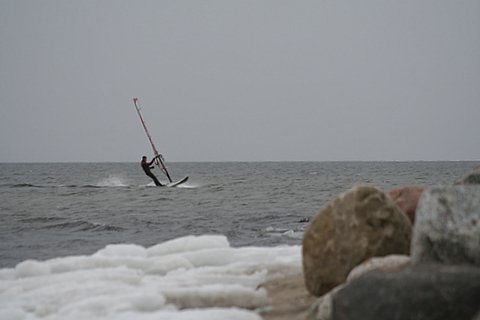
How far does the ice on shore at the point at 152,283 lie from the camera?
17.4 ft

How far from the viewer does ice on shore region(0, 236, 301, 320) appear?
5297mm

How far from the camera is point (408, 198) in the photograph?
21.8 ft

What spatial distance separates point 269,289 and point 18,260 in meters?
6.06

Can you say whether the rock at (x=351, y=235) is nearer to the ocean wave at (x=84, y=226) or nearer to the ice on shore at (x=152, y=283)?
the ice on shore at (x=152, y=283)

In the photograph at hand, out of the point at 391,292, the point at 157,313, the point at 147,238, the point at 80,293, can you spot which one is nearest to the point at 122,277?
the point at 80,293

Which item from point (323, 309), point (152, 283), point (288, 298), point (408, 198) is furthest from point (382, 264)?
point (152, 283)

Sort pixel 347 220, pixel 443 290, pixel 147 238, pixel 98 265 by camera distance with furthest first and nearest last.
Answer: pixel 147 238, pixel 98 265, pixel 347 220, pixel 443 290

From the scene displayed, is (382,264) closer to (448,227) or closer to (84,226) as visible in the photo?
(448,227)

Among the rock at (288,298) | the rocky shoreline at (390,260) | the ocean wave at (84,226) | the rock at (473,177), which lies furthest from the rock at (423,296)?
the ocean wave at (84,226)

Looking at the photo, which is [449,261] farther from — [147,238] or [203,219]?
[203,219]

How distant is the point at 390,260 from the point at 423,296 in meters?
1.20

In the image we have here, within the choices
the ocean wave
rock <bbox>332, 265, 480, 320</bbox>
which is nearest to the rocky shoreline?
rock <bbox>332, 265, 480, 320</bbox>

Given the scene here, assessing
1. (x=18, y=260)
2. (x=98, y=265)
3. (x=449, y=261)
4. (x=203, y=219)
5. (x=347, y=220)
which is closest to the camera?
(x=449, y=261)

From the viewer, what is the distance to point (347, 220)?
5.69 meters
